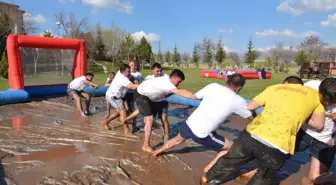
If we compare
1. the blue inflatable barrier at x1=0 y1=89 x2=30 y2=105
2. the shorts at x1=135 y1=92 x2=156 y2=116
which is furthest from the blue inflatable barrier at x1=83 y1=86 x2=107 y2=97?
the shorts at x1=135 y1=92 x2=156 y2=116

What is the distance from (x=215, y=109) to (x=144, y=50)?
36.4 metres

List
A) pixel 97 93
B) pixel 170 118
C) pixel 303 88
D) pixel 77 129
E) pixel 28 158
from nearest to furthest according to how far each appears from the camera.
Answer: pixel 303 88
pixel 28 158
pixel 77 129
pixel 170 118
pixel 97 93

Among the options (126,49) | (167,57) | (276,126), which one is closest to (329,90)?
(276,126)

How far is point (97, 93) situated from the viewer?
37.0 ft

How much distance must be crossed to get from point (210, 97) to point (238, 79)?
0.38m

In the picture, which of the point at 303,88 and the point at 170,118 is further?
the point at 170,118

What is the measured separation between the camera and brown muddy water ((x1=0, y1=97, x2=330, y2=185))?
12.2ft

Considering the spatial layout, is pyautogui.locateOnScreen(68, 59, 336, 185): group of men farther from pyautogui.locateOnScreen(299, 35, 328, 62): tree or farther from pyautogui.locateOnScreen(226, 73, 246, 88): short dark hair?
pyautogui.locateOnScreen(299, 35, 328, 62): tree

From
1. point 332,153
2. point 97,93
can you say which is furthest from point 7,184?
point 97,93

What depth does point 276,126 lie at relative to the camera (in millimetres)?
2887

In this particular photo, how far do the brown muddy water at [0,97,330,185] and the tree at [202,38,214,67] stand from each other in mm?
36551

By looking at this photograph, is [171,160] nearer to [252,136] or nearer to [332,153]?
[252,136]

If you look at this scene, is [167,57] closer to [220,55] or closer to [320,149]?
[220,55]

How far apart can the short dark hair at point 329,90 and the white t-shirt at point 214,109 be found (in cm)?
80
